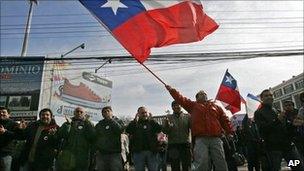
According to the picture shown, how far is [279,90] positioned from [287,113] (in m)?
97.0

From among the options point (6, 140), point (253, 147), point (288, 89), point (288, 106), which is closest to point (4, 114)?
point (6, 140)

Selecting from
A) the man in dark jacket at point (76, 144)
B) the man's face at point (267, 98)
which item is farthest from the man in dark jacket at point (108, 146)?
the man's face at point (267, 98)

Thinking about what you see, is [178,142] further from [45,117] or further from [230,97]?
[230,97]

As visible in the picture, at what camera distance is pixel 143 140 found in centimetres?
860

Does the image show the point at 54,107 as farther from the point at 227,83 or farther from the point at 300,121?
the point at 300,121

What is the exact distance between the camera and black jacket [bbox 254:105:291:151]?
6832 mm

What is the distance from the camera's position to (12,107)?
63.9ft

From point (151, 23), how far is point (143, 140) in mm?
2739

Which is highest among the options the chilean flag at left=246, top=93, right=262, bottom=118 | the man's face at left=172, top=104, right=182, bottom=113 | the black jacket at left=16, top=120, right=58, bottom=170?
the chilean flag at left=246, top=93, right=262, bottom=118

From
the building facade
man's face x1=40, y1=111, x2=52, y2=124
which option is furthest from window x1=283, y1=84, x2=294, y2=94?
man's face x1=40, y1=111, x2=52, y2=124

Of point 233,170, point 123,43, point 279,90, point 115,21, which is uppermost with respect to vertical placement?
point 279,90

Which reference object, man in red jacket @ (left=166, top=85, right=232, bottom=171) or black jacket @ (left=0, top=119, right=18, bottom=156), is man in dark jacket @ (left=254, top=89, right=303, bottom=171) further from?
black jacket @ (left=0, top=119, right=18, bottom=156)

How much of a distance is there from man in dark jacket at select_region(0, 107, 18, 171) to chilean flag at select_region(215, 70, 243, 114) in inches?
317

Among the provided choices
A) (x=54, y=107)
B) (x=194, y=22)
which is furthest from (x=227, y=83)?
(x=54, y=107)
